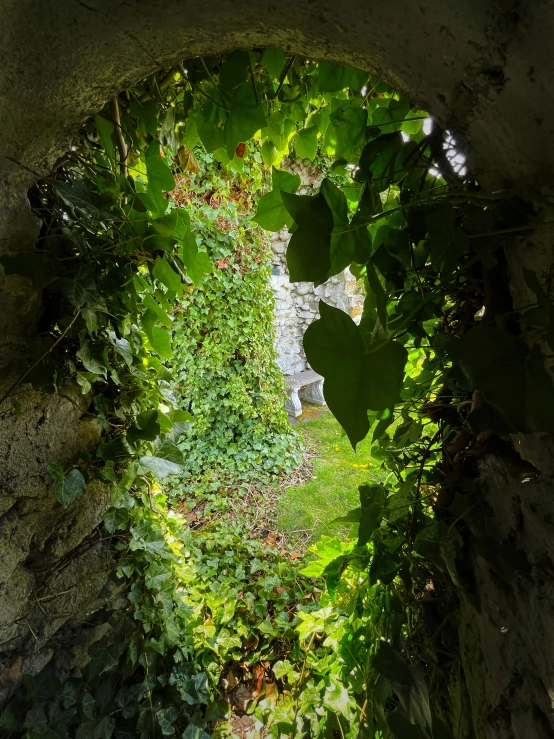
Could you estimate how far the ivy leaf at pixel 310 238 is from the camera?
1.62 feet

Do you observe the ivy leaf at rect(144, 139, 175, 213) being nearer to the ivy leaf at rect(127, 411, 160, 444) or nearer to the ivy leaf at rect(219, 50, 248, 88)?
the ivy leaf at rect(219, 50, 248, 88)

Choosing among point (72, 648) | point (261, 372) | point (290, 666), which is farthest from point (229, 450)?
point (72, 648)

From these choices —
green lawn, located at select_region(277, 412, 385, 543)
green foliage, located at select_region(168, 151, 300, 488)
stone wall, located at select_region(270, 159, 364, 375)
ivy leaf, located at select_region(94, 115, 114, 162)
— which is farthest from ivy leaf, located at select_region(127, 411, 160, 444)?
stone wall, located at select_region(270, 159, 364, 375)

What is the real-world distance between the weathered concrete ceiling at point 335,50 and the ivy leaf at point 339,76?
0.72 feet

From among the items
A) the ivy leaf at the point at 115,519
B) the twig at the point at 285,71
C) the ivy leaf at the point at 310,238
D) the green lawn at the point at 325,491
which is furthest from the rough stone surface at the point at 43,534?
the green lawn at the point at 325,491

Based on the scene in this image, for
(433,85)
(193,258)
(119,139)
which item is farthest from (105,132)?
(433,85)

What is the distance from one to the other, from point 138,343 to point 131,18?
636 mm

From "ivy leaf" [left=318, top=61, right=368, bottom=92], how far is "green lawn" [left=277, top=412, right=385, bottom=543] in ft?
7.42

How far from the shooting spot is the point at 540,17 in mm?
330

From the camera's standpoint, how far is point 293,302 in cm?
625

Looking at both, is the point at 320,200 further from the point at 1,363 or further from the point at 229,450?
the point at 229,450

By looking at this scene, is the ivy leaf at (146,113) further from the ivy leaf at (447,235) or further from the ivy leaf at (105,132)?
the ivy leaf at (447,235)

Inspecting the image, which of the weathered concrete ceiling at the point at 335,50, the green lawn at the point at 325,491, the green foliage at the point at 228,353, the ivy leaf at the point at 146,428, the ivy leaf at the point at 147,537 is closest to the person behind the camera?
the weathered concrete ceiling at the point at 335,50

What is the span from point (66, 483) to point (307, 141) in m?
0.92
